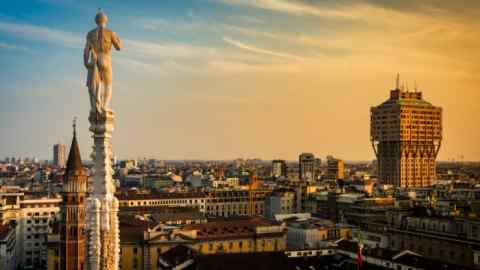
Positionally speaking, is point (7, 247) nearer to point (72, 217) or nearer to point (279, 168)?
point (72, 217)

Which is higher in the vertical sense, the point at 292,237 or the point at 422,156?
the point at 422,156

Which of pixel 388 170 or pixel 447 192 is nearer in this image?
pixel 447 192

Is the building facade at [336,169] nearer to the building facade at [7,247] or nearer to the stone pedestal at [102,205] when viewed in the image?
the building facade at [7,247]

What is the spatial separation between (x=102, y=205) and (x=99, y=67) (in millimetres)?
1665

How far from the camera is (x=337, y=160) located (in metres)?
143

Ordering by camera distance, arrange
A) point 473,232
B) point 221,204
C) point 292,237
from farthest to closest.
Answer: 1. point 221,204
2. point 292,237
3. point 473,232

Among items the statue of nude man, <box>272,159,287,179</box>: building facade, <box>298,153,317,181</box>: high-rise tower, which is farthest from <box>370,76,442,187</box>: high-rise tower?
the statue of nude man

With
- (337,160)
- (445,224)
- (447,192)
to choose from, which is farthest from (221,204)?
(337,160)

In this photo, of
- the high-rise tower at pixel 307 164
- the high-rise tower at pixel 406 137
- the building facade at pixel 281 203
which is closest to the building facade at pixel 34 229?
the building facade at pixel 281 203

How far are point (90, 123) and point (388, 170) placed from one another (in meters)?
105

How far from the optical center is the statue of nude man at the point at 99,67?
7746 millimetres

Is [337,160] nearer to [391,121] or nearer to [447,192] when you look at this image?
[391,121]

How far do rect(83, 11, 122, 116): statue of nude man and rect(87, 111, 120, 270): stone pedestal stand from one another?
15 cm

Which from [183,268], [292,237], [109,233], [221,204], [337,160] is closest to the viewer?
[109,233]
